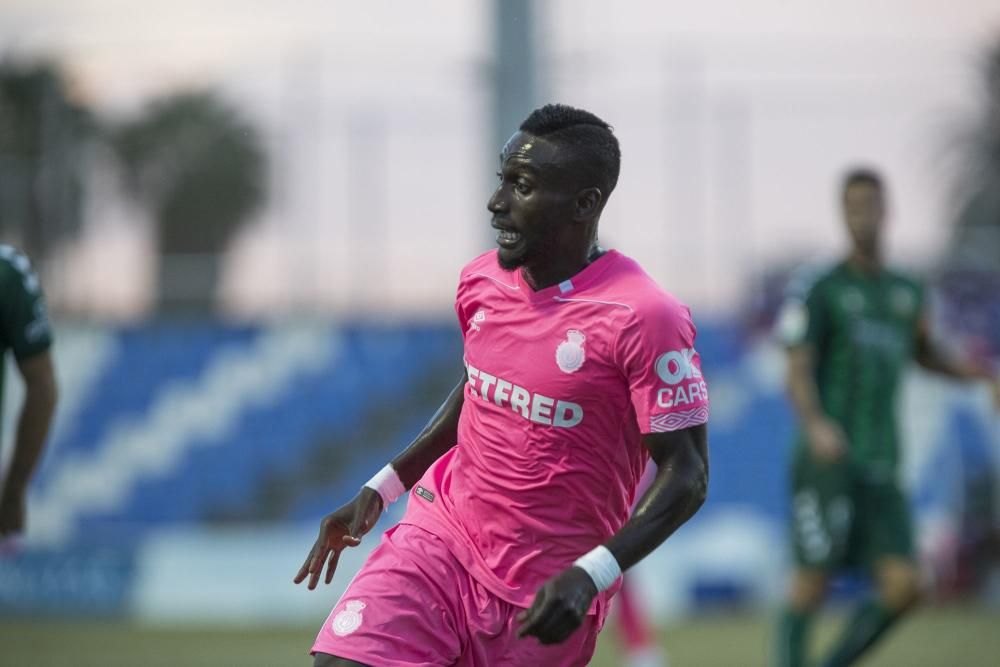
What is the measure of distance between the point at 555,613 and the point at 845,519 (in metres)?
4.38

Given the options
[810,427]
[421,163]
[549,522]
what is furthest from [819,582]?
[421,163]

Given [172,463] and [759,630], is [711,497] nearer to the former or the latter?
[759,630]

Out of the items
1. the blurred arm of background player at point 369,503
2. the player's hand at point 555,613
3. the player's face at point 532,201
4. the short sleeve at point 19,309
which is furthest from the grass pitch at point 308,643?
the player's hand at point 555,613

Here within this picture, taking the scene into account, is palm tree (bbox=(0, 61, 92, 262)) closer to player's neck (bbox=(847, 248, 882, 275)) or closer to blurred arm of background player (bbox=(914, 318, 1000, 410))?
player's neck (bbox=(847, 248, 882, 275))

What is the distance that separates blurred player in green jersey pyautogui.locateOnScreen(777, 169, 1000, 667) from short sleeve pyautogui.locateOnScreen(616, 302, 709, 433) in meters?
3.68

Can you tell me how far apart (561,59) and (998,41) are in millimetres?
5299

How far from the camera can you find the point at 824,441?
24.0 feet

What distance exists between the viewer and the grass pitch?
10.1m

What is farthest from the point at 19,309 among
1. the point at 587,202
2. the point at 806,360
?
the point at 806,360

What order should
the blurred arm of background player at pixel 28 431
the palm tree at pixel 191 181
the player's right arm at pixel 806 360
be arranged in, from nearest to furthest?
the blurred arm of background player at pixel 28 431 → the player's right arm at pixel 806 360 → the palm tree at pixel 191 181

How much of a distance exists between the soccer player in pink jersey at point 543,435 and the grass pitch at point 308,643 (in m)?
5.84

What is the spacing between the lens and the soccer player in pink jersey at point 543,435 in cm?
392

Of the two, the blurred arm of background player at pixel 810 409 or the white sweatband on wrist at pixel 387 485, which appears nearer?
the white sweatband on wrist at pixel 387 485

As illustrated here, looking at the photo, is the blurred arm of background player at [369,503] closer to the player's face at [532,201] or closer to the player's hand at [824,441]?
the player's face at [532,201]
